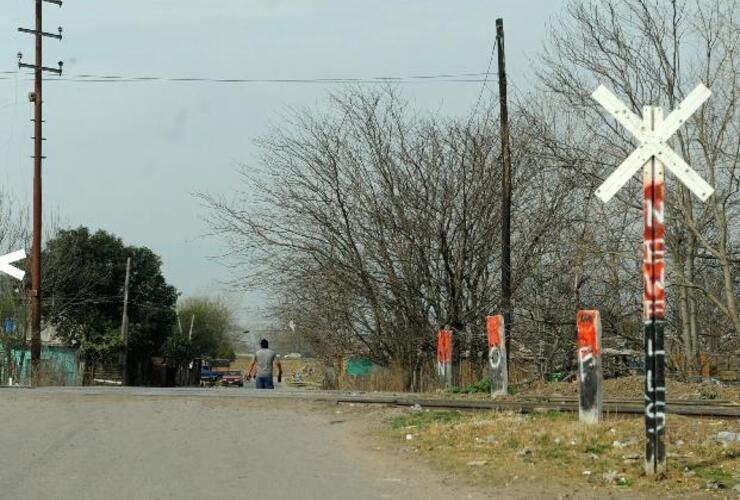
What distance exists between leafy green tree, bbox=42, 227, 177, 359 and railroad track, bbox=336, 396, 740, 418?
37.4 metres

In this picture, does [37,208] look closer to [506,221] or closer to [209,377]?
[506,221]

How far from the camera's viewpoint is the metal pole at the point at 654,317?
316 inches

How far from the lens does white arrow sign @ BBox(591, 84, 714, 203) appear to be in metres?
7.89

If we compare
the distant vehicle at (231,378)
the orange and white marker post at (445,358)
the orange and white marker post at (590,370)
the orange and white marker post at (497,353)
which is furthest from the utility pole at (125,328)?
the orange and white marker post at (590,370)

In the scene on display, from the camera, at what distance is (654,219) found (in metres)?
8.06

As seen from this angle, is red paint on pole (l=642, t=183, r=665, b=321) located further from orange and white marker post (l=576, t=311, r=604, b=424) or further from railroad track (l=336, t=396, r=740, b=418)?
railroad track (l=336, t=396, r=740, b=418)

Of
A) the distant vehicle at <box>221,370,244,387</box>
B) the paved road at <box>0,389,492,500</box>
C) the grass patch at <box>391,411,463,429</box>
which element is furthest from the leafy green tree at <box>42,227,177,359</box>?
the grass patch at <box>391,411,463,429</box>

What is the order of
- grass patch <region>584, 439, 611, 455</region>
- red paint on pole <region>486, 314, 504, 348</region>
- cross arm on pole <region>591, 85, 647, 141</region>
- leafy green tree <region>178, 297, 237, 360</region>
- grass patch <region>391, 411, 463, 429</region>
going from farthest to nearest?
leafy green tree <region>178, 297, 237, 360</region>
red paint on pole <region>486, 314, 504, 348</region>
grass patch <region>391, 411, 463, 429</region>
grass patch <region>584, 439, 611, 455</region>
cross arm on pole <region>591, 85, 647, 141</region>

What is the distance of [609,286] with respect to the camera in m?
21.6

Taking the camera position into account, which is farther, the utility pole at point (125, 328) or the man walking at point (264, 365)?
the utility pole at point (125, 328)

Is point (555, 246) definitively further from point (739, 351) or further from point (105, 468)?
point (105, 468)

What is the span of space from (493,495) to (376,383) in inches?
602

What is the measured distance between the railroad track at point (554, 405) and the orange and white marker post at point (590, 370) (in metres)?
1.24

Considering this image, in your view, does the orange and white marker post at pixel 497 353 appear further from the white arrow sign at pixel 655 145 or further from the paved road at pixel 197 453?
the white arrow sign at pixel 655 145
